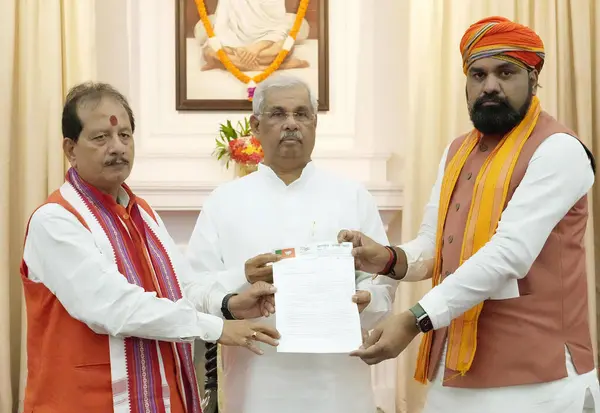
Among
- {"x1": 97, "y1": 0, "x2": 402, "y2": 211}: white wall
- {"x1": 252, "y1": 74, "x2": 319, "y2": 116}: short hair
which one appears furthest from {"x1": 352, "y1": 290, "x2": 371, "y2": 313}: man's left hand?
{"x1": 97, "y1": 0, "x2": 402, "y2": 211}: white wall

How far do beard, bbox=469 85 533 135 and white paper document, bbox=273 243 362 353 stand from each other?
22.5 inches

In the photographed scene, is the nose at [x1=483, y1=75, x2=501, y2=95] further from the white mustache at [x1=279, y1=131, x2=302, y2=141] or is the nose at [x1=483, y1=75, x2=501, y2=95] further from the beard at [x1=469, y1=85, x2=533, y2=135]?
the white mustache at [x1=279, y1=131, x2=302, y2=141]

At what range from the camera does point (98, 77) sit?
15.2 feet

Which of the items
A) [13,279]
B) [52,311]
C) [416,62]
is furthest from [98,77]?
[52,311]

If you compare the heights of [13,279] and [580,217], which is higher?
[580,217]

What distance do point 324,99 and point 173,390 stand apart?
2.89 meters

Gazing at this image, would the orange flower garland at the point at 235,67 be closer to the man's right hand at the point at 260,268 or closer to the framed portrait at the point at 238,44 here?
the framed portrait at the point at 238,44

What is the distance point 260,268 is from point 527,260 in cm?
84

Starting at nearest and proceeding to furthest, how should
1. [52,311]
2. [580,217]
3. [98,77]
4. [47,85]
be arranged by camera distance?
[52,311]
[580,217]
[47,85]
[98,77]

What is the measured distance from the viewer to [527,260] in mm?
2084

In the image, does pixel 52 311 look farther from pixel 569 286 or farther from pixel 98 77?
pixel 98 77

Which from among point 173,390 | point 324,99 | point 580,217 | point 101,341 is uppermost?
point 324,99

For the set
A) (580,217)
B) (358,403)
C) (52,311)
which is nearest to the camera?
(52,311)

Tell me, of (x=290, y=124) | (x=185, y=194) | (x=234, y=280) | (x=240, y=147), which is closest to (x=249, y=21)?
(x=240, y=147)
